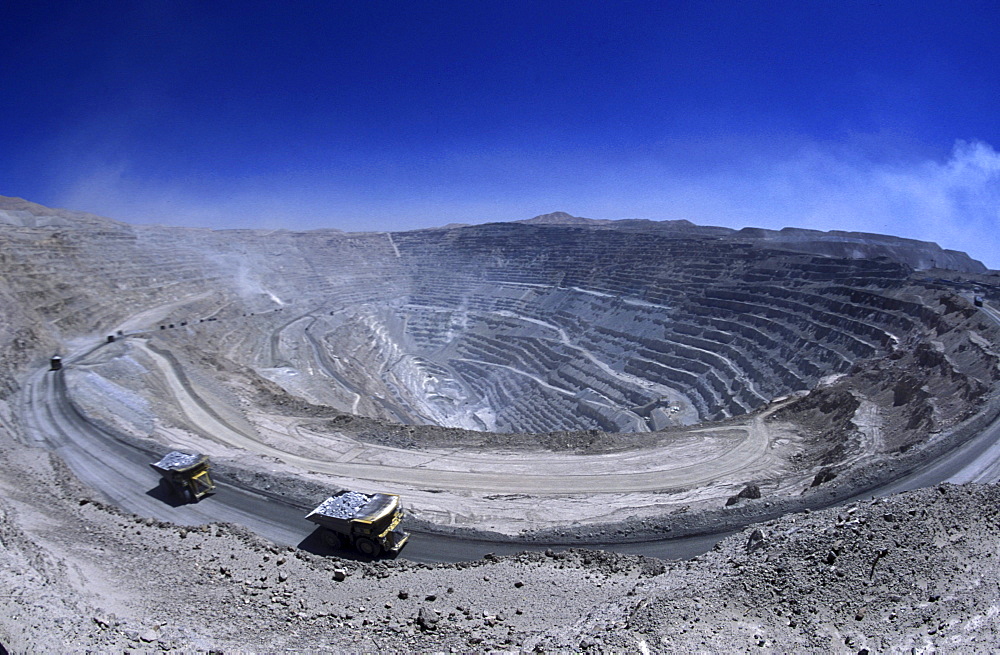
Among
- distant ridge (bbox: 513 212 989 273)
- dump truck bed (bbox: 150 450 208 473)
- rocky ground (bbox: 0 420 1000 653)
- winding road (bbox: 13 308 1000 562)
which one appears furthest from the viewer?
distant ridge (bbox: 513 212 989 273)

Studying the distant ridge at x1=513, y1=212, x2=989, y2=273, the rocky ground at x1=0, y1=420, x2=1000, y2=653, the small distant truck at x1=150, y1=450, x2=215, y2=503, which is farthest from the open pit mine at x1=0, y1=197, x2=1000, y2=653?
the distant ridge at x1=513, y1=212, x2=989, y2=273

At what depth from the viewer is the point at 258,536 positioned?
45.9ft

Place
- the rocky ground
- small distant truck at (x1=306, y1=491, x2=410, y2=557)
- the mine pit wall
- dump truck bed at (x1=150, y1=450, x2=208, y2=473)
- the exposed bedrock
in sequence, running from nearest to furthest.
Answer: the rocky ground, small distant truck at (x1=306, y1=491, x2=410, y2=557), dump truck bed at (x1=150, y1=450, x2=208, y2=473), the mine pit wall, the exposed bedrock

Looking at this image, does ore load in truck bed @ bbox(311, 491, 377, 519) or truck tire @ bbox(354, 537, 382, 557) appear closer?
truck tire @ bbox(354, 537, 382, 557)

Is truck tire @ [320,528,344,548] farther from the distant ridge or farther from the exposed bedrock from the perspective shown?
the distant ridge

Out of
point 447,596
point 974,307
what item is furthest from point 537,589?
point 974,307

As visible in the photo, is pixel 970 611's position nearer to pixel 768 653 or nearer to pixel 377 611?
pixel 768 653

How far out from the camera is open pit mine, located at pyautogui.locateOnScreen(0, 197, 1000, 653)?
934 centimetres

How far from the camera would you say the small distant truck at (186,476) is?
16203 mm

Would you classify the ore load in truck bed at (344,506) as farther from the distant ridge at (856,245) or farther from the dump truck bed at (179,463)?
the distant ridge at (856,245)

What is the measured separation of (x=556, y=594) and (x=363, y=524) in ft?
16.3

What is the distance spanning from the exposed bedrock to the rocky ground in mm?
13779

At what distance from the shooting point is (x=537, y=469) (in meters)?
20.5

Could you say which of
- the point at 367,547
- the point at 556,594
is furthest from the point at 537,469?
the point at 556,594
